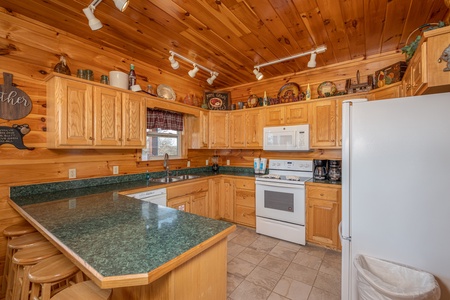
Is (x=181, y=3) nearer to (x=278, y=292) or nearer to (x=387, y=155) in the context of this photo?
(x=387, y=155)

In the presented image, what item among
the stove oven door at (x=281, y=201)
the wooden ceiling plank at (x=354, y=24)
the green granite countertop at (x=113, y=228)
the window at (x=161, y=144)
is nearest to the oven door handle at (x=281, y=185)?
the stove oven door at (x=281, y=201)

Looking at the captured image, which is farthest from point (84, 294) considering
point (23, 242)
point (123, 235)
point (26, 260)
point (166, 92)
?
point (166, 92)

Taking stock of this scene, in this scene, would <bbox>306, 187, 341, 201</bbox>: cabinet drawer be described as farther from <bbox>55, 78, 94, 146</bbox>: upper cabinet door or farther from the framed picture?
<bbox>55, 78, 94, 146</bbox>: upper cabinet door

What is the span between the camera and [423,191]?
116 cm

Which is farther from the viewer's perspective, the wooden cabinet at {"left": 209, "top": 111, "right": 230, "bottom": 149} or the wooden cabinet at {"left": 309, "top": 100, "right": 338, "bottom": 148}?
the wooden cabinet at {"left": 209, "top": 111, "right": 230, "bottom": 149}

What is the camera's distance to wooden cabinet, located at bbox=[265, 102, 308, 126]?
3062 millimetres

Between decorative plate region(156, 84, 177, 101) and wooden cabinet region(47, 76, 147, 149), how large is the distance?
0.60 m

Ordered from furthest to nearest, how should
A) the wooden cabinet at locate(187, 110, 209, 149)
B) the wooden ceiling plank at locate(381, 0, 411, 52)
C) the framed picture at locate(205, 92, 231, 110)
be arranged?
the framed picture at locate(205, 92, 231, 110) < the wooden cabinet at locate(187, 110, 209, 149) < the wooden ceiling plank at locate(381, 0, 411, 52)

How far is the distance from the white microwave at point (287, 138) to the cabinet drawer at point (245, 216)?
3.63 ft

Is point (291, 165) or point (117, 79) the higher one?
point (117, 79)

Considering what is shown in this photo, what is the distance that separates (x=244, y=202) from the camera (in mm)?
3354

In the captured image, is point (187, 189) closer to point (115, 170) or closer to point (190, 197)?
point (190, 197)

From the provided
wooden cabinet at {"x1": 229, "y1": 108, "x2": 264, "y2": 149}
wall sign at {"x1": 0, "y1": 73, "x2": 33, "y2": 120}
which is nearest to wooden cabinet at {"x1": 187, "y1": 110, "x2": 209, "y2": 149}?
wooden cabinet at {"x1": 229, "y1": 108, "x2": 264, "y2": 149}

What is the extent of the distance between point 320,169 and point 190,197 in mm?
2044
